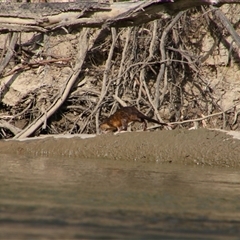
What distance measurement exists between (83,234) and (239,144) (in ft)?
14.4

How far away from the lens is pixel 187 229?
475 centimetres

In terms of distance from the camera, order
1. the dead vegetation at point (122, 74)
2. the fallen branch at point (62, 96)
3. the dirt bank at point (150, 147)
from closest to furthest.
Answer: the dirt bank at point (150, 147)
the fallen branch at point (62, 96)
the dead vegetation at point (122, 74)

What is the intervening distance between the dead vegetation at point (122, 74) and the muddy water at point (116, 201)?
2.46m

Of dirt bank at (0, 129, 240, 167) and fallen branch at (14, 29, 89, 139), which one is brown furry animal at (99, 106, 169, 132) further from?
fallen branch at (14, 29, 89, 139)

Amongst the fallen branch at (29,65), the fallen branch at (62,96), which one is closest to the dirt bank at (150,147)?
the fallen branch at (62,96)

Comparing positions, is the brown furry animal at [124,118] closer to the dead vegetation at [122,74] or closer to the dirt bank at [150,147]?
the dirt bank at [150,147]

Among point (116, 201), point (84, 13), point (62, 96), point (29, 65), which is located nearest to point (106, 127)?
point (62, 96)

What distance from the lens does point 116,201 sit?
5.66m

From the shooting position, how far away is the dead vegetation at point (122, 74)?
414 inches

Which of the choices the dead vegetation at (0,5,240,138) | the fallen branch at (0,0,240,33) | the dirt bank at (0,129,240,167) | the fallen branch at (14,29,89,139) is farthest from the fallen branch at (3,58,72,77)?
the fallen branch at (0,0,240,33)

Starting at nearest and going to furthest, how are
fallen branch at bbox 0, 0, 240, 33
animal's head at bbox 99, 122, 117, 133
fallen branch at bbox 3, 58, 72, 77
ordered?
fallen branch at bbox 0, 0, 240, 33 → animal's head at bbox 99, 122, 117, 133 → fallen branch at bbox 3, 58, 72, 77

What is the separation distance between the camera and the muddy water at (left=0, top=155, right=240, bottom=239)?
461cm

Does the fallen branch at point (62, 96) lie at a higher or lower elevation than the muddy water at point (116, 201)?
higher

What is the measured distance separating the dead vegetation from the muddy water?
246 centimetres
